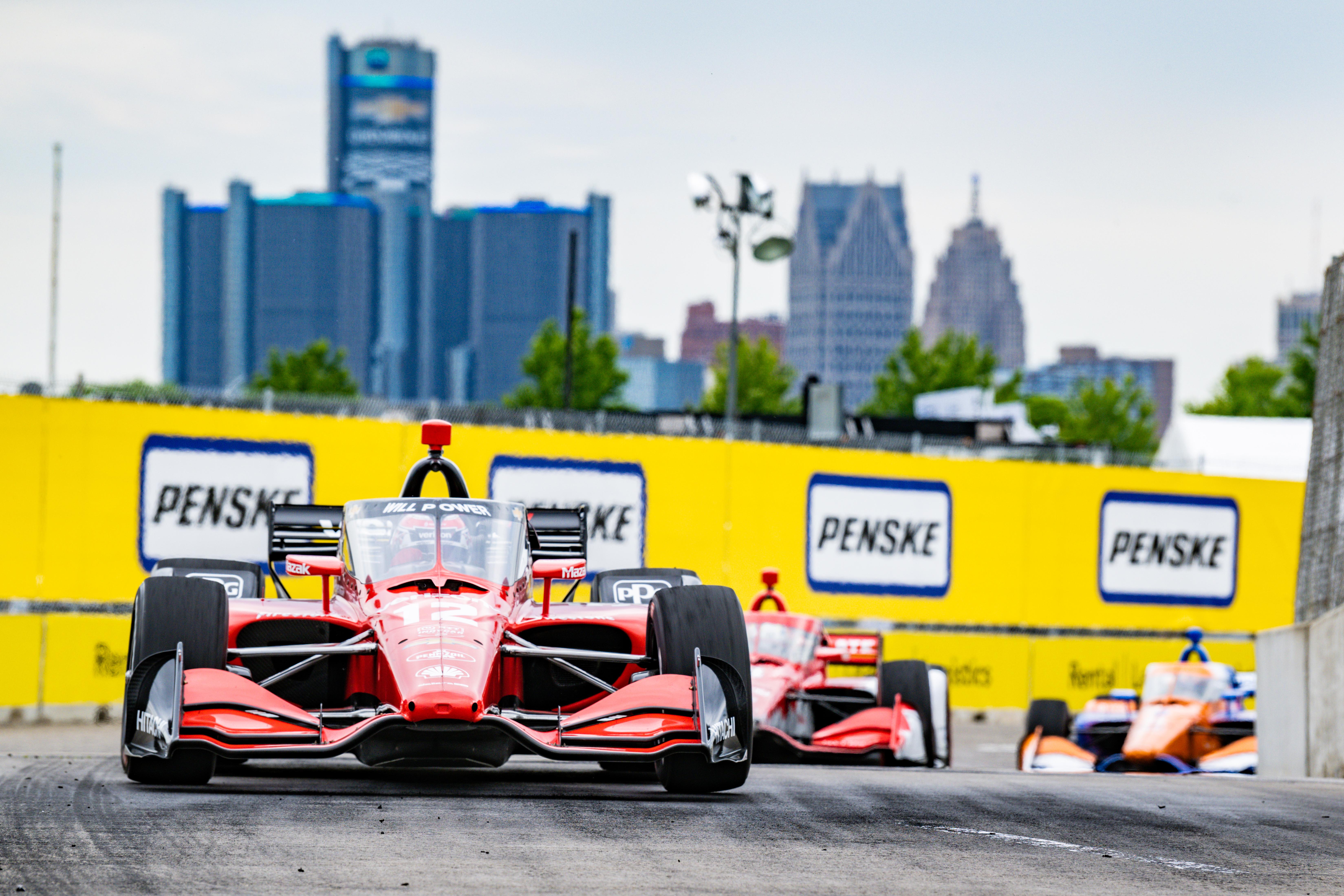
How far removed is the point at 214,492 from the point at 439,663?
879 centimetres

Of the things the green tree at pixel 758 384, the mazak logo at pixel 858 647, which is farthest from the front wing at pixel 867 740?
the green tree at pixel 758 384

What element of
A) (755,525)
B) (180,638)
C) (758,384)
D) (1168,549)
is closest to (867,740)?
(755,525)

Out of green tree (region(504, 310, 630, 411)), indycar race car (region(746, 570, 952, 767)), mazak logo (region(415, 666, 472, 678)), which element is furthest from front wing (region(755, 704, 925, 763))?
green tree (region(504, 310, 630, 411))

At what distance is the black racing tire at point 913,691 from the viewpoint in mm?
15008

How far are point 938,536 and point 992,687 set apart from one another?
5.83 feet

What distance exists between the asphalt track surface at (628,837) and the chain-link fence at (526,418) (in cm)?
678

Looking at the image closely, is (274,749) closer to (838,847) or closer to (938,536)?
(838,847)

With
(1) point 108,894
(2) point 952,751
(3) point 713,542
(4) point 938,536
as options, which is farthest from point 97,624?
(1) point 108,894

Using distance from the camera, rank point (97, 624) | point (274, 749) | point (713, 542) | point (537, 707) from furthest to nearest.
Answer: point (713, 542)
point (97, 624)
point (537, 707)
point (274, 749)

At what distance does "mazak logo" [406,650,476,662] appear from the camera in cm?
887

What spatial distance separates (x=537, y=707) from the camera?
10328mm

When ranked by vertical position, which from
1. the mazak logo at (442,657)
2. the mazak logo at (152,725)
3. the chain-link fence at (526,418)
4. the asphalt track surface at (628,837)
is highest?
the chain-link fence at (526,418)

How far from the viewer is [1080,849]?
7562mm

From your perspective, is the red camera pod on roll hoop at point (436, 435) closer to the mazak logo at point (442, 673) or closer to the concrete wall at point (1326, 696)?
the mazak logo at point (442, 673)
